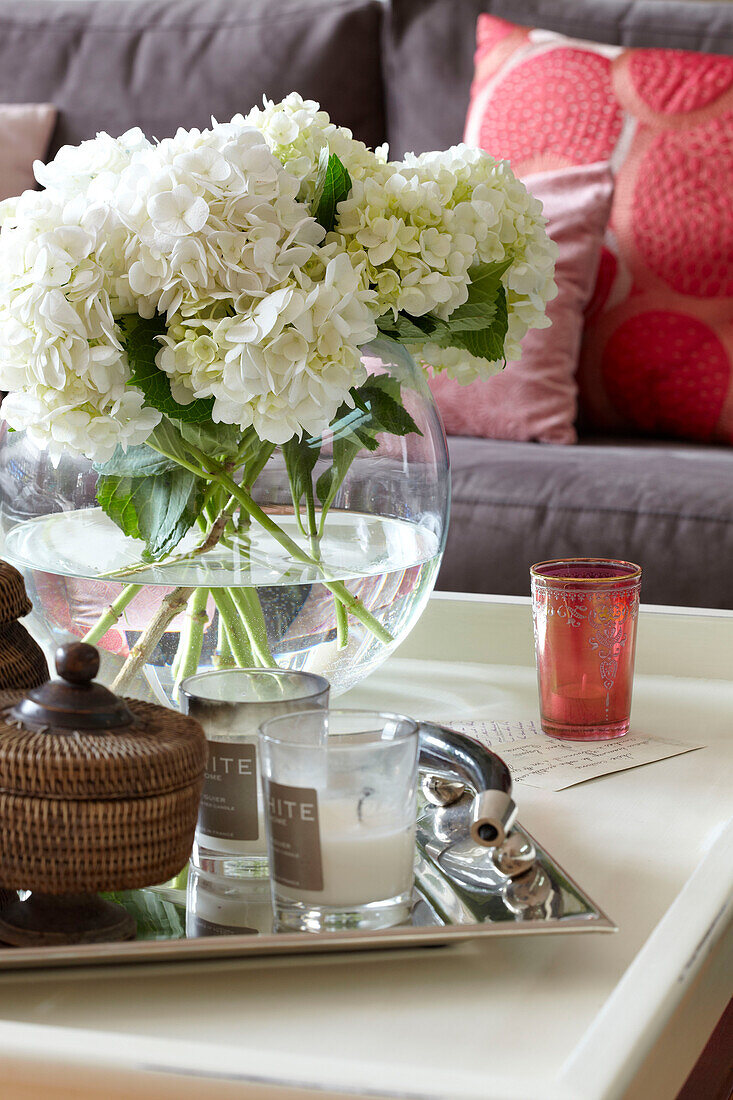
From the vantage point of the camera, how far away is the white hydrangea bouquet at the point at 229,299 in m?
0.66

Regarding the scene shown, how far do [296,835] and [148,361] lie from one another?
0.28 meters

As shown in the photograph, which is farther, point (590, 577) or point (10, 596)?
point (590, 577)

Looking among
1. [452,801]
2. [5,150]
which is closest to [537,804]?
[452,801]

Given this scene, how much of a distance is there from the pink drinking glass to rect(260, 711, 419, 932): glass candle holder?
1.07 feet

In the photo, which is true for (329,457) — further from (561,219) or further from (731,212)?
(731,212)

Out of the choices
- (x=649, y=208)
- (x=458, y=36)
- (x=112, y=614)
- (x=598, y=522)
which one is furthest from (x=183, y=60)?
(x=112, y=614)

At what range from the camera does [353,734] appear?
0.58 metres

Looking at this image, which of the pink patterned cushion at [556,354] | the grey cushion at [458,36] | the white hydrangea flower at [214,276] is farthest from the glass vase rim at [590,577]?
the grey cushion at [458,36]

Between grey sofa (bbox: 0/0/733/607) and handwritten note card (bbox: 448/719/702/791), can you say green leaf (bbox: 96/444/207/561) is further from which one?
grey sofa (bbox: 0/0/733/607)

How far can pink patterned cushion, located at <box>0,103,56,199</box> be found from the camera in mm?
2318

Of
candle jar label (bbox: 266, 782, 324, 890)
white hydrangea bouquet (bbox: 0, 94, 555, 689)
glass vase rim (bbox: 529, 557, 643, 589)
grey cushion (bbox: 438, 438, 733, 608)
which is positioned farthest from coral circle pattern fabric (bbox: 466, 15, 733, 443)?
candle jar label (bbox: 266, 782, 324, 890)

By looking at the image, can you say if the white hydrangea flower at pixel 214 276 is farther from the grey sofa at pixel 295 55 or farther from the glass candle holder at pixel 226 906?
the grey sofa at pixel 295 55

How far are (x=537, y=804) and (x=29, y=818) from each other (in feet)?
1.12

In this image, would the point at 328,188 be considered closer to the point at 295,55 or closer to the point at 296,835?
the point at 296,835
